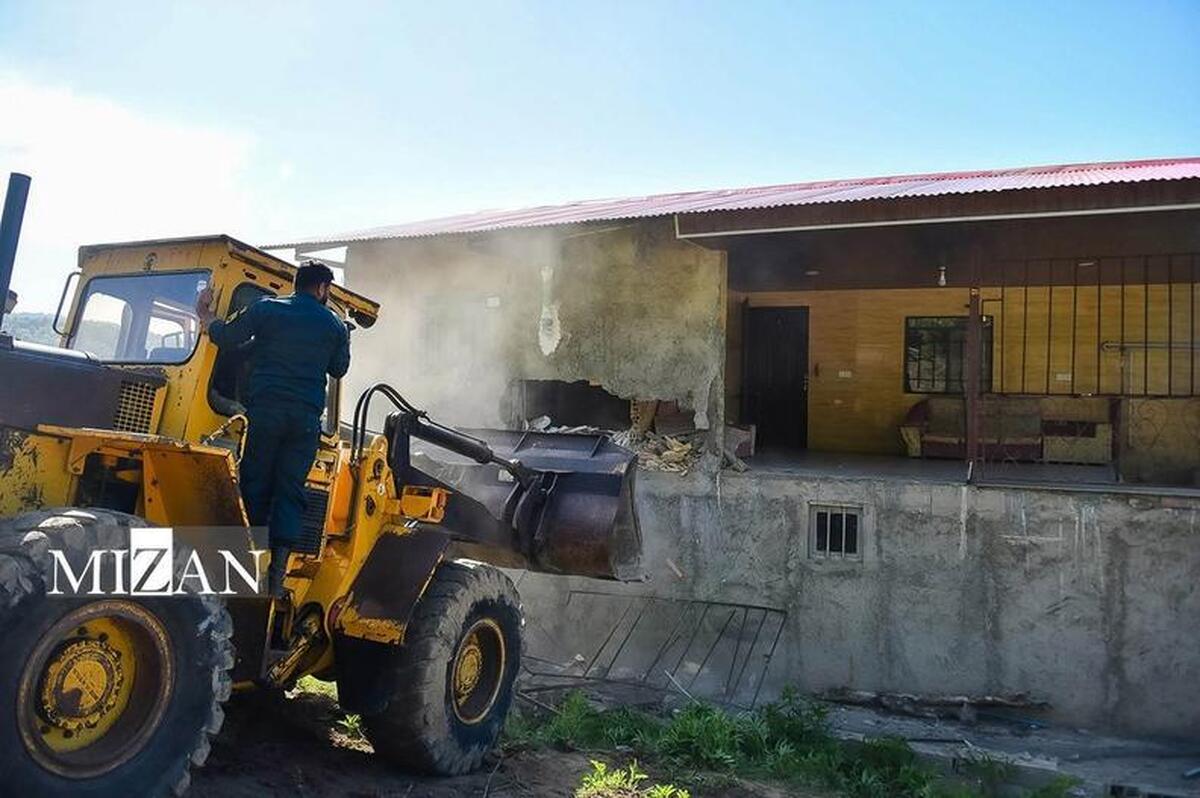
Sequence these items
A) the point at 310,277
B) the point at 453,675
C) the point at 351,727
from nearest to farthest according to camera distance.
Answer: the point at 310,277 < the point at 453,675 < the point at 351,727

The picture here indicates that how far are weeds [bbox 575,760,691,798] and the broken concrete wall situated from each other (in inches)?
186

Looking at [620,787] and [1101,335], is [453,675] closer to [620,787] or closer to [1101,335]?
[620,787]

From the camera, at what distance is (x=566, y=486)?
6273 mm

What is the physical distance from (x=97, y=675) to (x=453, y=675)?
2.32 metres

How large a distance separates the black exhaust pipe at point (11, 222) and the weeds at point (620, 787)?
162 inches

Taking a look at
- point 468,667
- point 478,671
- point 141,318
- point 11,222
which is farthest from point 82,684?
point 478,671

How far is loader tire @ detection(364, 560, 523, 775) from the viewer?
4965 millimetres

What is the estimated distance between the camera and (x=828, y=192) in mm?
10500

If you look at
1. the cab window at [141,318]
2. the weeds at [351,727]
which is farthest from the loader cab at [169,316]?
the weeds at [351,727]

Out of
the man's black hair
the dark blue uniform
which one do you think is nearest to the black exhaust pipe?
the dark blue uniform

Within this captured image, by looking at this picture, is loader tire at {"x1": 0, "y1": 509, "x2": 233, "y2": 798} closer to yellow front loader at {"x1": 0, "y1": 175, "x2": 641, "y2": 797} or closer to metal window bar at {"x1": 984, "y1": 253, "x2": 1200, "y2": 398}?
yellow front loader at {"x1": 0, "y1": 175, "x2": 641, "y2": 797}

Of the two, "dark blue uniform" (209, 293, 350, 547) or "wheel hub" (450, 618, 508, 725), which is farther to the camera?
"wheel hub" (450, 618, 508, 725)

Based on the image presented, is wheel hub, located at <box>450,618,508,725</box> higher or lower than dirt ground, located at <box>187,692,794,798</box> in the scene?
higher

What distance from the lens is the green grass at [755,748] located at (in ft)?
21.1
